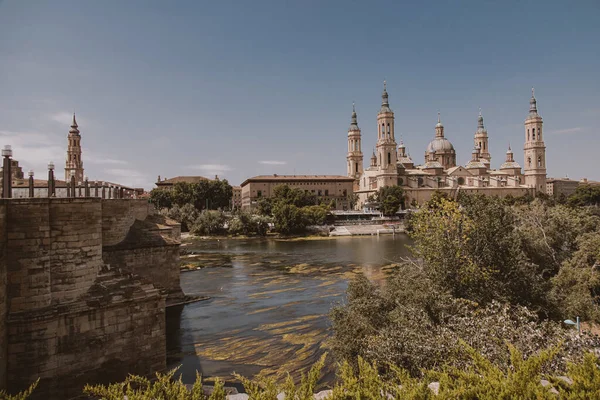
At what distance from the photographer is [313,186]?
9475cm

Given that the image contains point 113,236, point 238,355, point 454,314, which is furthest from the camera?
point 113,236

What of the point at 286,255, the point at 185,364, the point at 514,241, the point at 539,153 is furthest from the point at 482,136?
the point at 185,364

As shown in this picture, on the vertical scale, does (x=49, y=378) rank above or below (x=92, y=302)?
below

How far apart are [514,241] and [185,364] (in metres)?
11.8

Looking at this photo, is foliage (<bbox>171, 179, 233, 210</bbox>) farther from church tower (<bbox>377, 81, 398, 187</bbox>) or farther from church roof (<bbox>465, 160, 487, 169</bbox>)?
church roof (<bbox>465, 160, 487, 169</bbox>)

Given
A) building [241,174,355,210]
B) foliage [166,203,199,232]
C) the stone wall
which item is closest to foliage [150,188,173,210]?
foliage [166,203,199,232]

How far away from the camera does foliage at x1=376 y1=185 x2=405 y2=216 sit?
71938mm

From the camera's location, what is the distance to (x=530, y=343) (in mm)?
8078

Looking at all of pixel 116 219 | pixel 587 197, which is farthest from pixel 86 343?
pixel 587 197

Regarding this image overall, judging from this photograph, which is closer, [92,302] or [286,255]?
[92,302]

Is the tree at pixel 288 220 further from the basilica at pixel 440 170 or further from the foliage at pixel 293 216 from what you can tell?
the basilica at pixel 440 170

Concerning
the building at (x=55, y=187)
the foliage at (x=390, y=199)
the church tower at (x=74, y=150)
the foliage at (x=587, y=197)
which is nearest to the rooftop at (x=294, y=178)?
the foliage at (x=390, y=199)

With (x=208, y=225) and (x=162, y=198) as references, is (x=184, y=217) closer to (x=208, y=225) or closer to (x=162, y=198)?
(x=208, y=225)

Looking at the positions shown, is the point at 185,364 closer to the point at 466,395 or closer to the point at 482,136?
the point at 466,395
